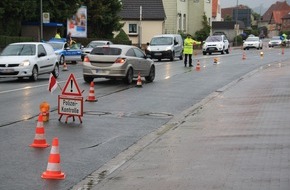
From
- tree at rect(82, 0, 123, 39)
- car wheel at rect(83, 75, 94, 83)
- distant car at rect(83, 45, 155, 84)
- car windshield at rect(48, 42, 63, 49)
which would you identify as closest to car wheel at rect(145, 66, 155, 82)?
distant car at rect(83, 45, 155, 84)

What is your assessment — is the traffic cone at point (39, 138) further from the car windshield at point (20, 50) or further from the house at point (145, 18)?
the house at point (145, 18)

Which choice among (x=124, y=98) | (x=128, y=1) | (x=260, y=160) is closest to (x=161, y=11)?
(x=128, y=1)

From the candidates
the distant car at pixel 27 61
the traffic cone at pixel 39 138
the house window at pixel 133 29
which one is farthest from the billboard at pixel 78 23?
the traffic cone at pixel 39 138

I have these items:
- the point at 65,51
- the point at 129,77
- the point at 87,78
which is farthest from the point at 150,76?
the point at 65,51

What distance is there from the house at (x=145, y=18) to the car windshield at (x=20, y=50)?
42.5 m

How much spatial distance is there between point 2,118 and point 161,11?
2139 inches

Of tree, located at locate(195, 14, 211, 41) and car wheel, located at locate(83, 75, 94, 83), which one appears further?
tree, located at locate(195, 14, 211, 41)

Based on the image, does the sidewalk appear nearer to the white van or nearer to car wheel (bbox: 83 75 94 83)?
car wheel (bbox: 83 75 94 83)

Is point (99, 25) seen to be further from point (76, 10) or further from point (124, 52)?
point (124, 52)

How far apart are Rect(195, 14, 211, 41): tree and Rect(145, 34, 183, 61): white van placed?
34212 millimetres

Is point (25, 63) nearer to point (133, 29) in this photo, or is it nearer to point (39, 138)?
point (39, 138)

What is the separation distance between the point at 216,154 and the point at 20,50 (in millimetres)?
15487

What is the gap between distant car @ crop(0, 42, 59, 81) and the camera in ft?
70.0

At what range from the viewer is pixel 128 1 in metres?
67.8
